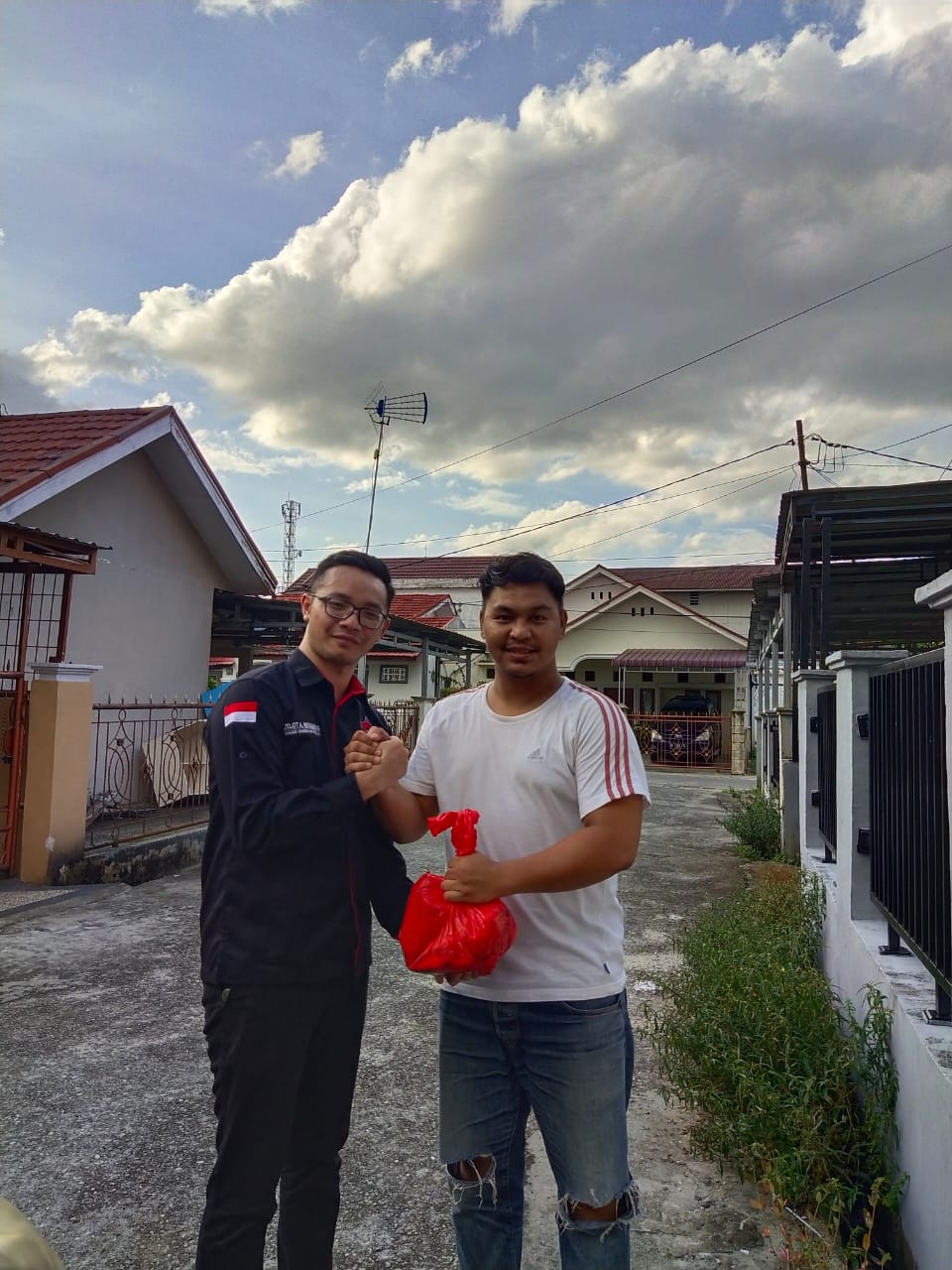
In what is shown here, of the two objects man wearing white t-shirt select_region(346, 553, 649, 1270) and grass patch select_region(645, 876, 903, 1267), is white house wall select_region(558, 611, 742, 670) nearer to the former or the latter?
grass patch select_region(645, 876, 903, 1267)

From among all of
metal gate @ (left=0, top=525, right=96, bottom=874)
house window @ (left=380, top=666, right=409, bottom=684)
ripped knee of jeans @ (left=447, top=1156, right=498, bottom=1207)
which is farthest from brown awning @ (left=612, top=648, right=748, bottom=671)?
ripped knee of jeans @ (left=447, top=1156, right=498, bottom=1207)

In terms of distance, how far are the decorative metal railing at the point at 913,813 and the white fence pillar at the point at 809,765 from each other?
2111mm

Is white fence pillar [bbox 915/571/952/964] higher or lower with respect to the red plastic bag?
higher

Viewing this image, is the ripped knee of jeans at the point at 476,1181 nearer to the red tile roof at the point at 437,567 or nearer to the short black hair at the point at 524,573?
the short black hair at the point at 524,573

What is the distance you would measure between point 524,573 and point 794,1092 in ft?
6.54

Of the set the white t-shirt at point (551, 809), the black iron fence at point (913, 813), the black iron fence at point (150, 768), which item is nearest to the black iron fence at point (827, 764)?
the black iron fence at point (913, 813)

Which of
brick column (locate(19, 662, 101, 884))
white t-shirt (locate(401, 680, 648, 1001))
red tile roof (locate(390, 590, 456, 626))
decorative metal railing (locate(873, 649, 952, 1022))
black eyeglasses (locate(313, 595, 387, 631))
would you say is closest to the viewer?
white t-shirt (locate(401, 680, 648, 1001))

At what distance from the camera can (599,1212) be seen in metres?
1.63

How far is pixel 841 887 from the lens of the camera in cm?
369

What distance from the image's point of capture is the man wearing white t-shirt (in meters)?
1.62

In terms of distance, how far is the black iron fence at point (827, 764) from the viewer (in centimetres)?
479

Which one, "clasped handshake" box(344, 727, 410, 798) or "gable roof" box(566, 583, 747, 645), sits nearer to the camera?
"clasped handshake" box(344, 727, 410, 798)

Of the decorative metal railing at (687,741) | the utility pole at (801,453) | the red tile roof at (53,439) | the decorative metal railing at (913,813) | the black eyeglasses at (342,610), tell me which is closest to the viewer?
the black eyeglasses at (342,610)

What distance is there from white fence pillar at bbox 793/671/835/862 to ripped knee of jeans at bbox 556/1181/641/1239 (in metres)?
4.12
